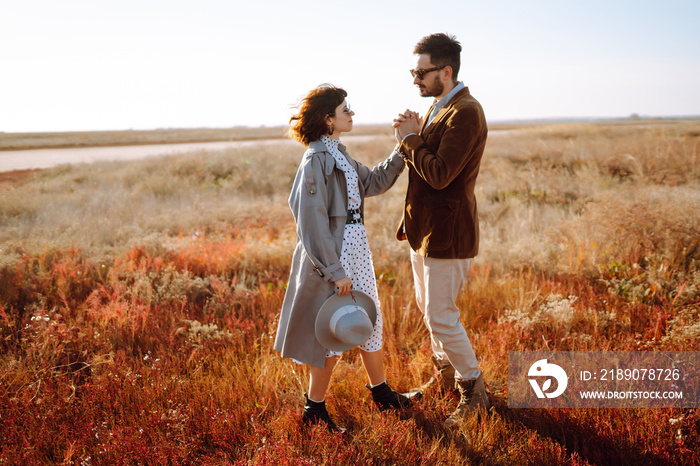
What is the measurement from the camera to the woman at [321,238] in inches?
104

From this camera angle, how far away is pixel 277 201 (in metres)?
10.3

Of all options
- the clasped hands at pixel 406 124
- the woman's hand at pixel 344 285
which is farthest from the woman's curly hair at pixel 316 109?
the woman's hand at pixel 344 285

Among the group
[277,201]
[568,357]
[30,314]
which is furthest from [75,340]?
[277,201]

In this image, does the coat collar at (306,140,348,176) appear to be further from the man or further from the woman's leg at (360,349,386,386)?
the woman's leg at (360,349,386,386)

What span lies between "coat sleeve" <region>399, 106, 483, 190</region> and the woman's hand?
2.65ft

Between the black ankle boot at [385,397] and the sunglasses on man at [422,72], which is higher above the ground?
the sunglasses on man at [422,72]

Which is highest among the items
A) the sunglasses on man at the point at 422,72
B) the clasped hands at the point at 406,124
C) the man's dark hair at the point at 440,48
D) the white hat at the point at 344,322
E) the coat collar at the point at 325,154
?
the man's dark hair at the point at 440,48

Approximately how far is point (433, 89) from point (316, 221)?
49.3 inches

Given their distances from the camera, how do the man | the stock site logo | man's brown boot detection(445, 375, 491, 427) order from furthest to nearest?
1. the stock site logo
2. man's brown boot detection(445, 375, 491, 427)
3. the man

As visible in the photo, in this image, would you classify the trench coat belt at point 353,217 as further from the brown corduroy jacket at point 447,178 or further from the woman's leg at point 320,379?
the woman's leg at point 320,379

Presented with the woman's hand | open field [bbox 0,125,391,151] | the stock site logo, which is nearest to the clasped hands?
the woman's hand

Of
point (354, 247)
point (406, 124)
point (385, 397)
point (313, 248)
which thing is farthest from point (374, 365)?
point (406, 124)

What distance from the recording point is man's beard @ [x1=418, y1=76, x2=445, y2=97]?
9.56 feet

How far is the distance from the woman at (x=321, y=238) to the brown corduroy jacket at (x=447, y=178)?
1.35 feet
